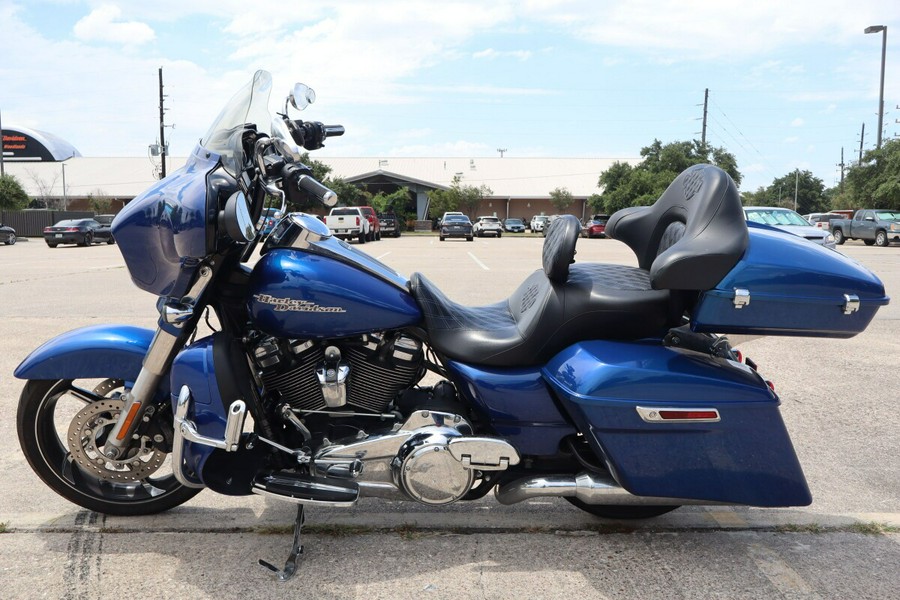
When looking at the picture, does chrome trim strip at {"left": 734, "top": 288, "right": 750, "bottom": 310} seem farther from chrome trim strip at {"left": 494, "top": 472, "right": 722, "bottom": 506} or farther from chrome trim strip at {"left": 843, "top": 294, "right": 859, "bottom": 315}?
chrome trim strip at {"left": 494, "top": 472, "right": 722, "bottom": 506}

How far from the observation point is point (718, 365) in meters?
2.82

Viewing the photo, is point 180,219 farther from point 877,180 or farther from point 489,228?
point 877,180

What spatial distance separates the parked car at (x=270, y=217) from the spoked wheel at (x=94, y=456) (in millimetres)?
1011

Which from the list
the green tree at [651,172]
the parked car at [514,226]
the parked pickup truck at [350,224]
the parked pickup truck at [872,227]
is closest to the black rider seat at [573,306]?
the parked pickup truck at [350,224]

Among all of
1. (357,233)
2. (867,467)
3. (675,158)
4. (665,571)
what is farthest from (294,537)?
(675,158)

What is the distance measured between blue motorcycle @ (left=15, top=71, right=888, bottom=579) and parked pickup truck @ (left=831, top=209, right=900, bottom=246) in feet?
98.2

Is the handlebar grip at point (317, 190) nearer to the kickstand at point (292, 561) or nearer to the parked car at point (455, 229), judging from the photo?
the kickstand at point (292, 561)

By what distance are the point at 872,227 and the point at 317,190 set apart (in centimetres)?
3188

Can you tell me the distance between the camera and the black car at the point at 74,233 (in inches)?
1132

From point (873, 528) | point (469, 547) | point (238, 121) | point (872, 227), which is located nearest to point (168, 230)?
point (238, 121)

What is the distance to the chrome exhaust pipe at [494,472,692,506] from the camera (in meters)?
2.93

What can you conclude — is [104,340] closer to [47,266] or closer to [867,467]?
[867,467]

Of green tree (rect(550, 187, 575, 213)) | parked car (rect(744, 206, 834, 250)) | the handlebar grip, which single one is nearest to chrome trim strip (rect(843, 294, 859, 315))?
the handlebar grip

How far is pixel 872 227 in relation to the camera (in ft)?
94.5
